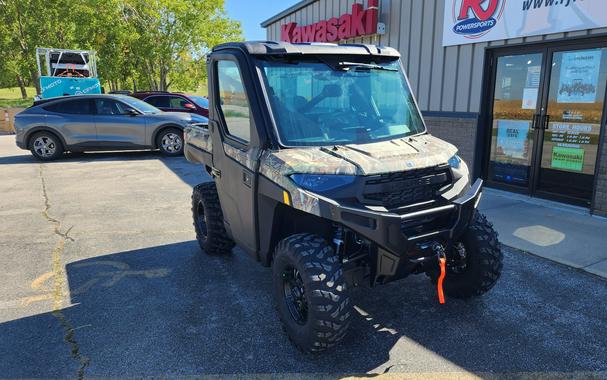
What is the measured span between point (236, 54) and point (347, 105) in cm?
96

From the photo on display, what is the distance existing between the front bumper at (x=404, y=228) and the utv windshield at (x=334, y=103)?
0.74 meters

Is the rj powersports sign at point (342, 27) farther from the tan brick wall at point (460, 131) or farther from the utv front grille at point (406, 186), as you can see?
the utv front grille at point (406, 186)

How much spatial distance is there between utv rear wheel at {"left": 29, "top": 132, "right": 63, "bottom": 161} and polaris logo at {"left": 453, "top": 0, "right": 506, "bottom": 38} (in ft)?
33.3

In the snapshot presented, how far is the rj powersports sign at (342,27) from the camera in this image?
10008 millimetres

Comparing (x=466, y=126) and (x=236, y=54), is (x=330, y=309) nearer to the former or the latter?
(x=236, y=54)

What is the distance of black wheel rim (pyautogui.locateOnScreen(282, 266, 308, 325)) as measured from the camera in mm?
3203

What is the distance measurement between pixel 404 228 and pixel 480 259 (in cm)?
101

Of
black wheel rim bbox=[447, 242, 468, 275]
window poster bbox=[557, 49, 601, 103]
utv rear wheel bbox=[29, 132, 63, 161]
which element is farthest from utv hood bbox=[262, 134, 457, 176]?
utv rear wheel bbox=[29, 132, 63, 161]

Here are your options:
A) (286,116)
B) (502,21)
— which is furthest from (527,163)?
(286,116)

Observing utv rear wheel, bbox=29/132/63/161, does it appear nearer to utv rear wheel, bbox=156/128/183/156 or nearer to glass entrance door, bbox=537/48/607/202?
utv rear wheel, bbox=156/128/183/156

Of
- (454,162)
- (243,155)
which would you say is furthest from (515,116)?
(243,155)

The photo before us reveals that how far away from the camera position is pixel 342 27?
35.8ft

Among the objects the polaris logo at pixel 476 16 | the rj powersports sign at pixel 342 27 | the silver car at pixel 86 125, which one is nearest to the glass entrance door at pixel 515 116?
the polaris logo at pixel 476 16

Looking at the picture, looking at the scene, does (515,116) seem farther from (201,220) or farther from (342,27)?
(201,220)
